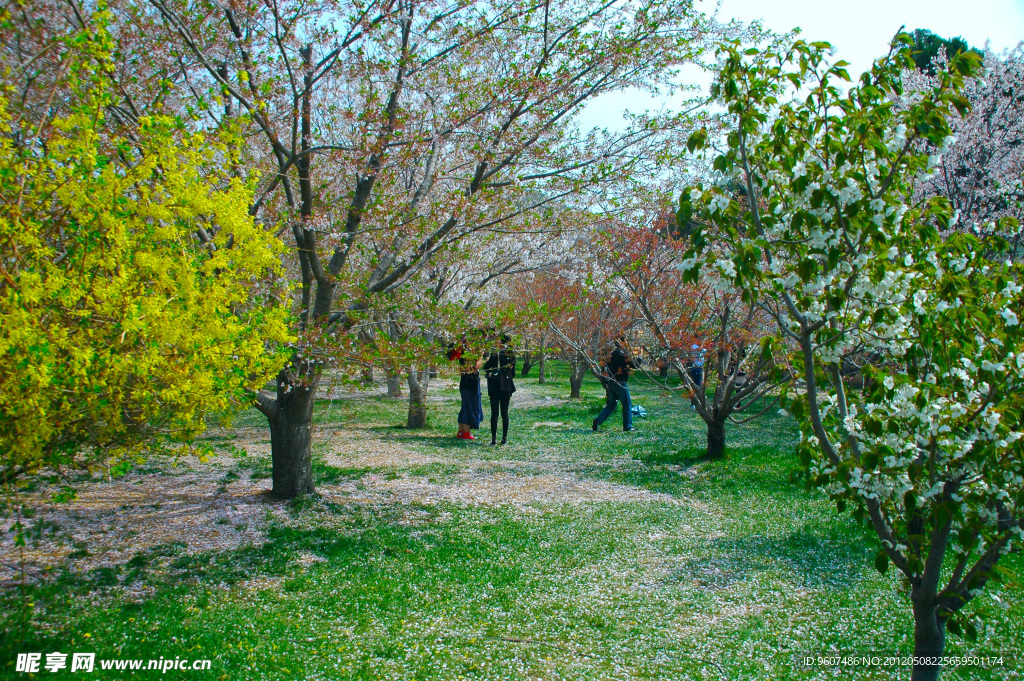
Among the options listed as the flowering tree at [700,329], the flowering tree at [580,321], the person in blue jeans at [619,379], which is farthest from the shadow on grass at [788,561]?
the flowering tree at [580,321]

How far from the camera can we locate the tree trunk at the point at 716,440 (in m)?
9.34

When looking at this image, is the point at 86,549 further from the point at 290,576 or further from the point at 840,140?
the point at 840,140

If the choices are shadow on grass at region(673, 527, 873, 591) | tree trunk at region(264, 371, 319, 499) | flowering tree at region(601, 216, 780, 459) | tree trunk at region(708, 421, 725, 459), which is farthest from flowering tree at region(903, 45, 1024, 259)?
tree trunk at region(264, 371, 319, 499)

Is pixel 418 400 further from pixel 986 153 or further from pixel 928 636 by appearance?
pixel 986 153

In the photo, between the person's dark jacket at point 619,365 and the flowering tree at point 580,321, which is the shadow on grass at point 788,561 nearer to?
the person's dark jacket at point 619,365

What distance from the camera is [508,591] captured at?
481cm

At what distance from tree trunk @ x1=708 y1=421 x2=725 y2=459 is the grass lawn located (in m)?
0.97

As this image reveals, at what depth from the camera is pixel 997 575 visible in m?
2.67

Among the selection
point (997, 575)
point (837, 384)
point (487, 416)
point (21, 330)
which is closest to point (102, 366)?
point (21, 330)

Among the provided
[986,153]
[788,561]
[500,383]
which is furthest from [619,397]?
[986,153]

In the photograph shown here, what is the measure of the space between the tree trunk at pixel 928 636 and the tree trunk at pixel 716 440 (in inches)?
251

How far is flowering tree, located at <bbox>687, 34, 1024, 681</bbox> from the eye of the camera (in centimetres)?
256

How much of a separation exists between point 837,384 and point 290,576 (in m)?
4.12

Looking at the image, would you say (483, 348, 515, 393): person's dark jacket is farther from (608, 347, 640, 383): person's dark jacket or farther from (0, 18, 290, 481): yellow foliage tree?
(0, 18, 290, 481): yellow foliage tree
